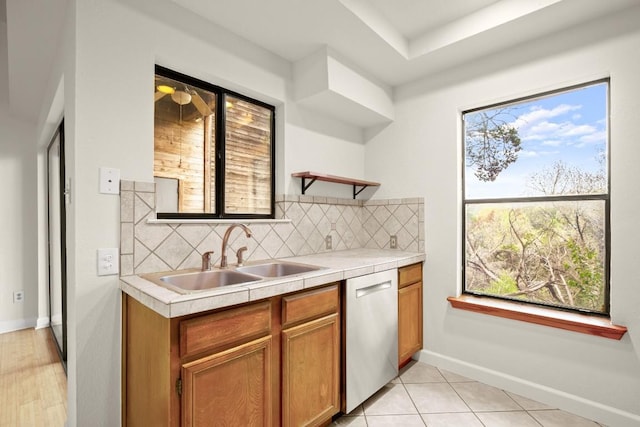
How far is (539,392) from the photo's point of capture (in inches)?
78.0

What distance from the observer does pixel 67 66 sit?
1.60 metres

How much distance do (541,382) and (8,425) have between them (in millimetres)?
3271

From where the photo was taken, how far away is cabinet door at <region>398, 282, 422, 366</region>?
2258 mm

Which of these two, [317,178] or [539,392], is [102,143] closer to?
[317,178]

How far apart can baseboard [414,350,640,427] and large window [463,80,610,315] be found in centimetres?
54

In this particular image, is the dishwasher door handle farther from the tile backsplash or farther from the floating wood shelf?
Result: the floating wood shelf

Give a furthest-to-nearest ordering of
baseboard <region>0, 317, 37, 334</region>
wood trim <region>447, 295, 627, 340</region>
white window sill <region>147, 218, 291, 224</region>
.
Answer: baseboard <region>0, 317, 37, 334</region> → wood trim <region>447, 295, 627, 340</region> → white window sill <region>147, 218, 291, 224</region>

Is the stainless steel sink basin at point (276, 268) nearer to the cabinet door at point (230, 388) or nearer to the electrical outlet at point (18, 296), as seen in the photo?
the cabinet door at point (230, 388)

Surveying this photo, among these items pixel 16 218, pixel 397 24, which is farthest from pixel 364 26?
pixel 16 218

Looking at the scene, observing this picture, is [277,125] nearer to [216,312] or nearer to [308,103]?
[308,103]

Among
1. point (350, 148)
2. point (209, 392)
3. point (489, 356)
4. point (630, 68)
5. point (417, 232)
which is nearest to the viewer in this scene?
point (209, 392)

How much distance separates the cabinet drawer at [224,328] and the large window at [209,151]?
0.88m

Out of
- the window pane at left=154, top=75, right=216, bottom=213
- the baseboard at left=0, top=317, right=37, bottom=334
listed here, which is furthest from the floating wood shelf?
the baseboard at left=0, top=317, right=37, bottom=334

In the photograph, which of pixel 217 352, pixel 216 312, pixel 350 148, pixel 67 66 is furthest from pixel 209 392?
pixel 350 148
